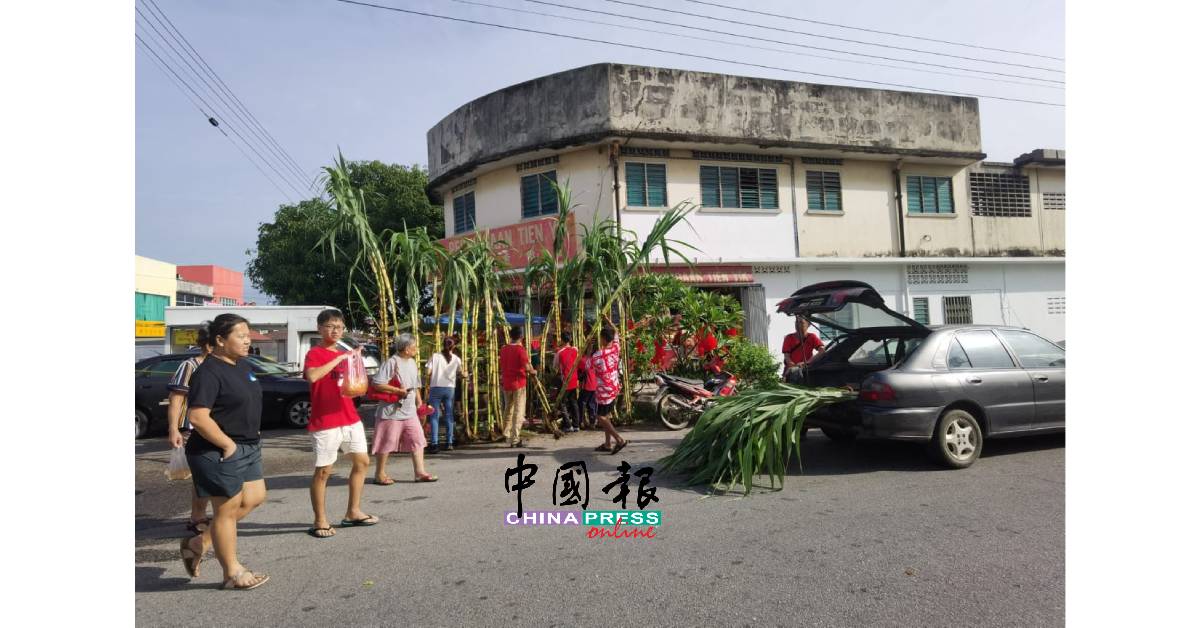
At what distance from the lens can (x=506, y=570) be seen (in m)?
4.13

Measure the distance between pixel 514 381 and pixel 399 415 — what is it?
7.85 ft

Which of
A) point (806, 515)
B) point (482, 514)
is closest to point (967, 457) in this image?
point (806, 515)

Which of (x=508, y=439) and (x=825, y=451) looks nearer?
(x=825, y=451)

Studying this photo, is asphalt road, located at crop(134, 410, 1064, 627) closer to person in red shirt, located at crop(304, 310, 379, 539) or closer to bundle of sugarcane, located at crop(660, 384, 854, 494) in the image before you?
bundle of sugarcane, located at crop(660, 384, 854, 494)

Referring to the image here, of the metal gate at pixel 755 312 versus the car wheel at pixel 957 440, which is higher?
the metal gate at pixel 755 312

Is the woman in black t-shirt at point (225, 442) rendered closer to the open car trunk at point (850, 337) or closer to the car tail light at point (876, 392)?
the car tail light at point (876, 392)

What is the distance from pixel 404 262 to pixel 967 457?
700 cm

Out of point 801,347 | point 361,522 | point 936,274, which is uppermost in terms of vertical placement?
point 936,274

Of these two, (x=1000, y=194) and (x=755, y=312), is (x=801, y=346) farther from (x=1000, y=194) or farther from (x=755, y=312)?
(x=1000, y=194)

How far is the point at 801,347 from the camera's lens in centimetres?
1028

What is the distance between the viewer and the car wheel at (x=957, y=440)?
6289 mm

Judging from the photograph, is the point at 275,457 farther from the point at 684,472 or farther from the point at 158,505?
the point at 684,472

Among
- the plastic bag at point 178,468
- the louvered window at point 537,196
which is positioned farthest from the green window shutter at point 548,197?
the plastic bag at point 178,468

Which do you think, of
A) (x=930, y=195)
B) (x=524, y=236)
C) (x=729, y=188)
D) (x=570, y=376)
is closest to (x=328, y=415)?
(x=570, y=376)
